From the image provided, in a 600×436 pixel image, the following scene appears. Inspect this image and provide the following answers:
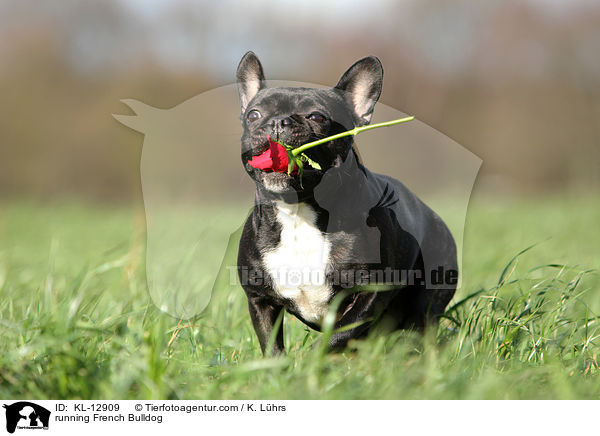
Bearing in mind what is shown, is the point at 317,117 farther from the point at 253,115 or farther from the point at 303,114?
the point at 253,115

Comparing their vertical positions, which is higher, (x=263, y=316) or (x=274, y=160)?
(x=274, y=160)

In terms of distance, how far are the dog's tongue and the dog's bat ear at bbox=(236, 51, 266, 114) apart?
0.46m

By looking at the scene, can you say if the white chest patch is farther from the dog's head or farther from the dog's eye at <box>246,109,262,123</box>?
the dog's eye at <box>246,109,262,123</box>

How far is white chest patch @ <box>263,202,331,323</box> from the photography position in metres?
2.71

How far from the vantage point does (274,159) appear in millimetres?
2461

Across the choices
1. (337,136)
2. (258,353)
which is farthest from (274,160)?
(258,353)

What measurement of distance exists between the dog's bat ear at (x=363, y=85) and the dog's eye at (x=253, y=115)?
43 centimetres

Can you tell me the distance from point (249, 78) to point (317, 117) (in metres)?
0.43

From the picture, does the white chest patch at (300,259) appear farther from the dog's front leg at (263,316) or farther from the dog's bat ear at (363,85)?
the dog's bat ear at (363,85)
